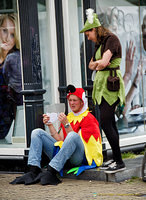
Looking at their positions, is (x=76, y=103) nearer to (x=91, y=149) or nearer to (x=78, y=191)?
(x=91, y=149)

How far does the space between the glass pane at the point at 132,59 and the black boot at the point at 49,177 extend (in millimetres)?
2195

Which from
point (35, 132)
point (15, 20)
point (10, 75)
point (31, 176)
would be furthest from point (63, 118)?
point (15, 20)

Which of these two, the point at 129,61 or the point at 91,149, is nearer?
the point at 91,149

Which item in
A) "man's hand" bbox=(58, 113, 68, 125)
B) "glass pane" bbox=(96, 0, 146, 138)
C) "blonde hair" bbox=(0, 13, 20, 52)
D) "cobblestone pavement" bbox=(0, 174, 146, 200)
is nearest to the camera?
"cobblestone pavement" bbox=(0, 174, 146, 200)

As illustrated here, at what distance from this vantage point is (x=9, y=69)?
23.9ft

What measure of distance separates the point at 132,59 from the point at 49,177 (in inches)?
119

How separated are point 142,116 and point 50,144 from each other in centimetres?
251

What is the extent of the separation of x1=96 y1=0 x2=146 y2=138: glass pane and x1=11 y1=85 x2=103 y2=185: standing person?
174 cm

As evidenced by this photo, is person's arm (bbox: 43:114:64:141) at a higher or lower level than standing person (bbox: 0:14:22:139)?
lower

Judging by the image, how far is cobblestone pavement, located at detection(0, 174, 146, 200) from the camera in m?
5.36

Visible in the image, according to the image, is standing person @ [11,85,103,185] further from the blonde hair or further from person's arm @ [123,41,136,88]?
person's arm @ [123,41,136,88]

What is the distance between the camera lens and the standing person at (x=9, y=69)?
7191mm

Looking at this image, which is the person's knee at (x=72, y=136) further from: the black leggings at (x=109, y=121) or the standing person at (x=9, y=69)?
the standing person at (x=9, y=69)

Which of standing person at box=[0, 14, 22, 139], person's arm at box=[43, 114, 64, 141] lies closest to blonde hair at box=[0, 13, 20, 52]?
standing person at box=[0, 14, 22, 139]
